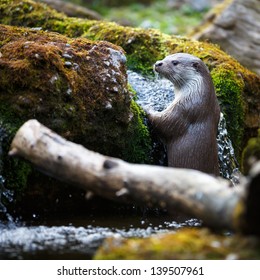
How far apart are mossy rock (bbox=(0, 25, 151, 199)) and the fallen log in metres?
→ 0.77

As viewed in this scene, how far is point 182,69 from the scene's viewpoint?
7059mm

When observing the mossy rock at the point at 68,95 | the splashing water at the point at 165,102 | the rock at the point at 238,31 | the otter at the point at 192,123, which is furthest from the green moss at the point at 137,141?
the rock at the point at 238,31

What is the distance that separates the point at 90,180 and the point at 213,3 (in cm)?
1722

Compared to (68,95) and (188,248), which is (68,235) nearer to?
(68,95)

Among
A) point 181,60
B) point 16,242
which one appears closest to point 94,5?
point 181,60

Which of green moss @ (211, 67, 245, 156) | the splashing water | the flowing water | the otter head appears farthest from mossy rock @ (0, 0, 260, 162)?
the flowing water

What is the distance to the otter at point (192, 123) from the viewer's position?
256 inches

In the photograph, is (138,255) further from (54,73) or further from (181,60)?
(181,60)

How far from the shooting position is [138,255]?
3.50 meters

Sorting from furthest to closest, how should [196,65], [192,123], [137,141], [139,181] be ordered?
[196,65], [192,123], [137,141], [139,181]

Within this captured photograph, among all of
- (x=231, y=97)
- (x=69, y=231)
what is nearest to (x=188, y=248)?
(x=69, y=231)

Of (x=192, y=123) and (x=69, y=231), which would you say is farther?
(x=192, y=123)

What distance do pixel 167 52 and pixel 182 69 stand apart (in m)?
1.20

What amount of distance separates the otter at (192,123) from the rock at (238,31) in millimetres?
5302
